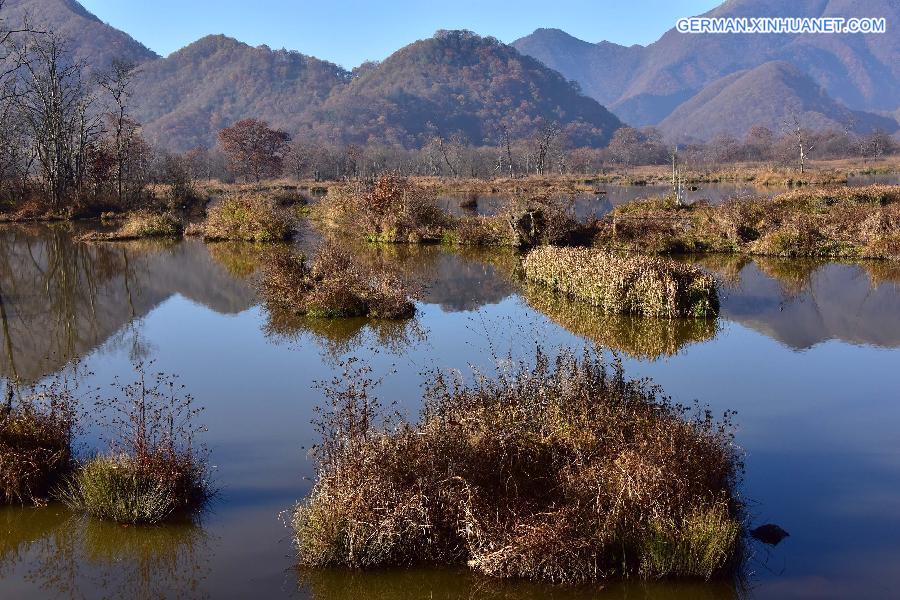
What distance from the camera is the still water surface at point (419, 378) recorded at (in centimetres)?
666

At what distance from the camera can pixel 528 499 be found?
7059 millimetres

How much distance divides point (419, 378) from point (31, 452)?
5668 mm

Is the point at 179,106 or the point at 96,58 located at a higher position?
the point at 96,58

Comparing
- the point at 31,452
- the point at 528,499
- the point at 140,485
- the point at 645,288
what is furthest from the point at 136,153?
the point at 528,499

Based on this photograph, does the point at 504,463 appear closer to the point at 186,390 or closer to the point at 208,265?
the point at 186,390

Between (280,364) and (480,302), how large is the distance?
22.3 ft

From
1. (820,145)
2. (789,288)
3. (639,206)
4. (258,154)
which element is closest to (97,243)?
(639,206)

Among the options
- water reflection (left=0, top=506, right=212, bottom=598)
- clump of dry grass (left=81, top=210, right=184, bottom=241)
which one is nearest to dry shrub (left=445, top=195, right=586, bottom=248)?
clump of dry grass (left=81, top=210, right=184, bottom=241)

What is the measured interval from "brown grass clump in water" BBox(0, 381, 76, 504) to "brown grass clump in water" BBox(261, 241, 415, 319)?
8.12 metres

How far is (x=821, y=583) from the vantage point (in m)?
6.59

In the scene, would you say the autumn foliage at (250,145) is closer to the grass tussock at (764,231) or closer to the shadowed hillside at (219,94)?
the grass tussock at (764,231)

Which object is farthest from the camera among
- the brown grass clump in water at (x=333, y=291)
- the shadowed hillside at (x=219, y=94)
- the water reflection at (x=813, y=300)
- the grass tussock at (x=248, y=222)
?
the shadowed hillside at (x=219, y=94)

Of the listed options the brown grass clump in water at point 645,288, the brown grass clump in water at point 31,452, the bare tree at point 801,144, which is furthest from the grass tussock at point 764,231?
the bare tree at point 801,144

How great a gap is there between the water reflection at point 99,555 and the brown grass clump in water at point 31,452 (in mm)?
252
